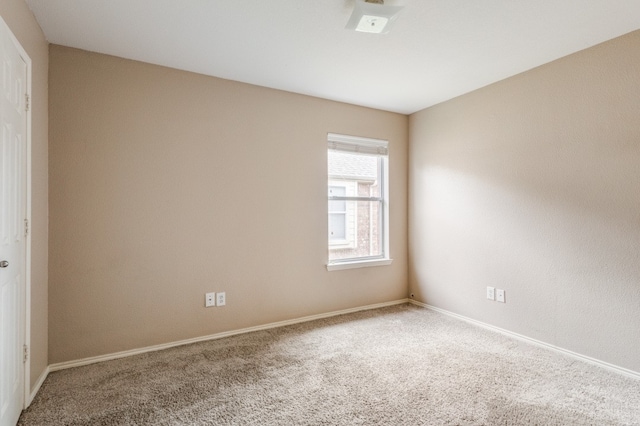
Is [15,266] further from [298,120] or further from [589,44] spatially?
[589,44]

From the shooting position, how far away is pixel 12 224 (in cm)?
175

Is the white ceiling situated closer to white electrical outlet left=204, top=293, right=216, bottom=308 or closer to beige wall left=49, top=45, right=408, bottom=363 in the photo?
beige wall left=49, top=45, right=408, bottom=363

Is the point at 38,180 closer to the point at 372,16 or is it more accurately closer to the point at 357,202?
the point at 372,16

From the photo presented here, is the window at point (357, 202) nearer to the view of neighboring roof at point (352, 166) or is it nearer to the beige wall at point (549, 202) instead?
the view of neighboring roof at point (352, 166)

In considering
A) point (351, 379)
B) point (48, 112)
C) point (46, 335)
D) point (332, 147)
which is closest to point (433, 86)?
point (332, 147)

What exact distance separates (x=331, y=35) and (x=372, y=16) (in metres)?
0.46

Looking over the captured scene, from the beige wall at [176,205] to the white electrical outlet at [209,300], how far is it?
2.0 inches

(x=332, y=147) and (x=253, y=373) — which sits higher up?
(x=332, y=147)

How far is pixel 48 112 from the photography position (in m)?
2.45

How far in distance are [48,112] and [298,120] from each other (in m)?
2.12

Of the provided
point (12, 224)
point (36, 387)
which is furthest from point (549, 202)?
point (36, 387)

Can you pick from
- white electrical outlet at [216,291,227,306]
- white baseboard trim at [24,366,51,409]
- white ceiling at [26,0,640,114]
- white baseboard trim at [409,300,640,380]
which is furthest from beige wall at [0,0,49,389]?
white baseboard trim at [409,300,640,380]

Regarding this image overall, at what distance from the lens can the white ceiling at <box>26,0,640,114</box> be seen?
2.08 metres

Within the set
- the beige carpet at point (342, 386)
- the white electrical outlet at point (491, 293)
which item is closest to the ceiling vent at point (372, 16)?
the beige carpet at point (342, 386)
